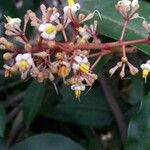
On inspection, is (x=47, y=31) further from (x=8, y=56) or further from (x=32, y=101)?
(x=32, y=101)

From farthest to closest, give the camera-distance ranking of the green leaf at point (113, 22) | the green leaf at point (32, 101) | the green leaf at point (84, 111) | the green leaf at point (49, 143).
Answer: the green leaf at point (84, 111) < the green leaf at point (32, 101) < the green leaf at point (49, 143) < the green leaf at point (113, 22)

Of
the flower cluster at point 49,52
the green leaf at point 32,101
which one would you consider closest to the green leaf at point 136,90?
the green leaf at point 32,101

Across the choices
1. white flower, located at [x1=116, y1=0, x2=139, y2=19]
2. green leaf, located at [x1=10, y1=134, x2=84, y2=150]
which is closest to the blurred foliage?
green leaf, located at [x1=10, y1=134, x2=84, y2=150]

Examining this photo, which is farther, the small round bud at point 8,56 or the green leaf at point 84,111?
the green leaf at point 84,111

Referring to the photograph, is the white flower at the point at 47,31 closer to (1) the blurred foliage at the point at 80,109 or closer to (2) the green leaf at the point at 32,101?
(1) the blurred foliage at the point at 80,109

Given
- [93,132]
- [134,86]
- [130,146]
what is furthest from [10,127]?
[130,146]

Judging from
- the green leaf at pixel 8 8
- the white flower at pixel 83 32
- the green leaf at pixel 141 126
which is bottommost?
the green leaf at pixel 141 126
